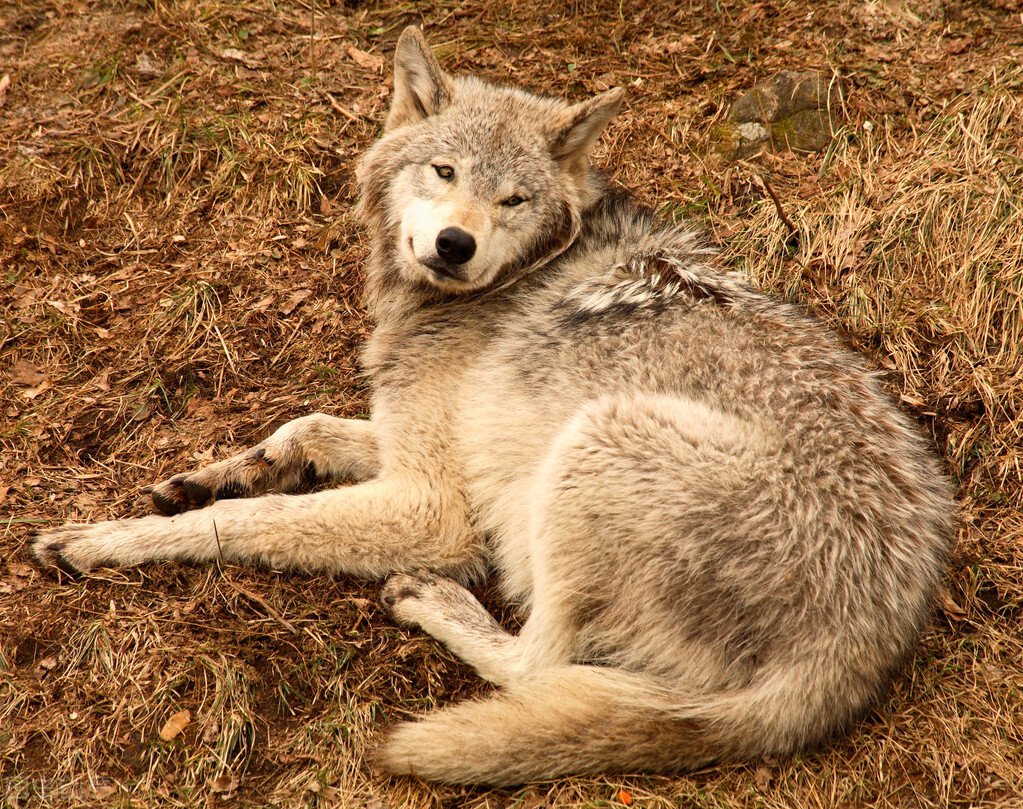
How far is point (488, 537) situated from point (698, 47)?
4.45 metres

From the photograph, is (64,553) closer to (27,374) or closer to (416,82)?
(27,374)

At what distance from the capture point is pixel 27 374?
14.9 feet

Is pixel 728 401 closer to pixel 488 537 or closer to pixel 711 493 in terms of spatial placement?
pixel 711 493

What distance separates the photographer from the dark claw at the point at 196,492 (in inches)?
157

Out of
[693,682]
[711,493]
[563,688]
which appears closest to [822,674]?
[693,682]

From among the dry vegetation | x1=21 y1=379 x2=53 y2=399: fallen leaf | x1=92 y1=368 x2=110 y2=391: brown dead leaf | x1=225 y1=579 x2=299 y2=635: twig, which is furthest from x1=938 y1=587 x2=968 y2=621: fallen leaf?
x1=21 y1=379 x2=53 y2=399: fallen leaf

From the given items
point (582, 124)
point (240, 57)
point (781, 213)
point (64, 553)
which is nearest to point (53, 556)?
point (64, 553)

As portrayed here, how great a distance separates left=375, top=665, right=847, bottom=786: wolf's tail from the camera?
296 cm

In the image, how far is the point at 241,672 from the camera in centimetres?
341

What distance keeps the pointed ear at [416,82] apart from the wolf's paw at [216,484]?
2111mm

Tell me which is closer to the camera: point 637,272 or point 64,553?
point 64,553

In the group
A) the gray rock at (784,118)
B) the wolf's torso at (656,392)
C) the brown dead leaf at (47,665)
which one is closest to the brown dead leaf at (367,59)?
the gray rock at (784,118)

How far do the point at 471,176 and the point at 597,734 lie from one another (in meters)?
2.78

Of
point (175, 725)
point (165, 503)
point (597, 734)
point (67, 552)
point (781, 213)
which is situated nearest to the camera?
point (597, 734)
